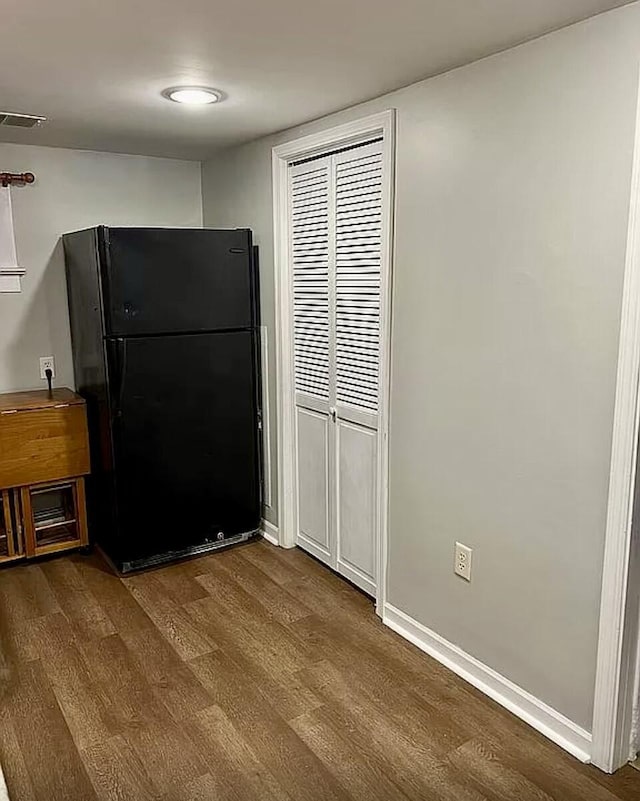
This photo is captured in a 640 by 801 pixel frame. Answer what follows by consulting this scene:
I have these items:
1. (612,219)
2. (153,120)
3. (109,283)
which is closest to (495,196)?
(612,219)

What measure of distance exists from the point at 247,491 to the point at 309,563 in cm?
51

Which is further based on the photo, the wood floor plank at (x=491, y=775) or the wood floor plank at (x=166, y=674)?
the wood floor plank at (x=166, y=674)

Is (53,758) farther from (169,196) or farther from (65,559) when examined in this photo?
(169,196)

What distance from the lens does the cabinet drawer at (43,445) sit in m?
3.19

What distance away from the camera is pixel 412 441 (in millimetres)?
2580

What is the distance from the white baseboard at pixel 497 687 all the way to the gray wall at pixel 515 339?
0.04 m

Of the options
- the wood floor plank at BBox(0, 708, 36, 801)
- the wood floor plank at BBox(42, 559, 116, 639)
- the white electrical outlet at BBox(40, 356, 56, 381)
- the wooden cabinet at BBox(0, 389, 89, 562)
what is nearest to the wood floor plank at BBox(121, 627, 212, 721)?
the wood floor plank at BBox(42, 559, 116, 639)

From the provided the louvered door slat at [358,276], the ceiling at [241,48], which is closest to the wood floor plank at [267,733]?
the louvered door slat at [358,276]

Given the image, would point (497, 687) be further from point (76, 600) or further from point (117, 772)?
point (76, 600)

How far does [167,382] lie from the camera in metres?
3.24

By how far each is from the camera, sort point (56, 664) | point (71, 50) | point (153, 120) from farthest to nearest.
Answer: point (153, 120) < point (56, 664) < point (71, 50)

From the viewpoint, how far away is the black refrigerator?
310 cm

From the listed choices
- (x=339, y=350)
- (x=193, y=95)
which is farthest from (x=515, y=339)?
(x=193, y=95)

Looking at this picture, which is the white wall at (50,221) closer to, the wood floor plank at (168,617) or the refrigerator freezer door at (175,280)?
the refrigerator freezer door at (175,280)
